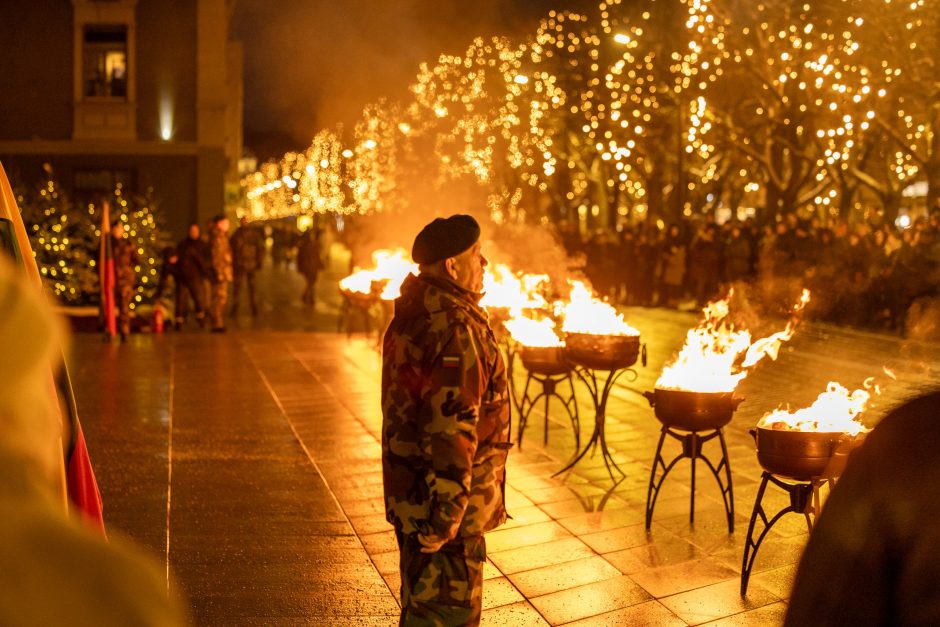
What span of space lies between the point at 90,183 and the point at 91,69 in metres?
2.77

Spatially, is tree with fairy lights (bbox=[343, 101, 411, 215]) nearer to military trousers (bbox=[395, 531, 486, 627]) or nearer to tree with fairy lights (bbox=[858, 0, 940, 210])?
tree with fairy lights (bbox=[858, 0, 940, 210])

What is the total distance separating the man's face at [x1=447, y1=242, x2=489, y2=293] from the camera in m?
3.49

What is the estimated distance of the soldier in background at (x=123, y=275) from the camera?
15273 millimetres

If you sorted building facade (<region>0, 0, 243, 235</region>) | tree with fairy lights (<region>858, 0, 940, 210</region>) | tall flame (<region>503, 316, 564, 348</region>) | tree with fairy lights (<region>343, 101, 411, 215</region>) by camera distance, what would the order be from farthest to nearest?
1. tree with fairy lights (<region>343, 101, 411, 215</region>)
2. building facade (<region>0, 0, 243, 235</region>)
3. tree with fairy lights (<region>858, 0, 940, 210</region>)
4. tall flame (<region>503, 316, 564, 348</region>)

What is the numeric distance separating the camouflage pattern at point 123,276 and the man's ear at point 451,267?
42.2 feet

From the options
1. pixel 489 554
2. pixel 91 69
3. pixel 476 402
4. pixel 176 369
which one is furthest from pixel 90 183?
pixel 476 402

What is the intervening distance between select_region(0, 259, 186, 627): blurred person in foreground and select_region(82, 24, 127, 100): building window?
2499cm

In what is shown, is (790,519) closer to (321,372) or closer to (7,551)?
(7,551)

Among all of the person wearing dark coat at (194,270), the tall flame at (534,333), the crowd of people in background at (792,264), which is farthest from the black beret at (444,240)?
the crowd of people in background at (792,264)

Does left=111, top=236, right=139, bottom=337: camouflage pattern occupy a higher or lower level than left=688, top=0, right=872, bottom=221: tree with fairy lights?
lower

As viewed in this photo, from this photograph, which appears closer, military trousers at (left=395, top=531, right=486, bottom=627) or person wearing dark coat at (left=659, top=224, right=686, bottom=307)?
military trousers at (left=395, top=531, right=486, bottom=627)

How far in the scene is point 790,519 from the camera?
630 centimetres

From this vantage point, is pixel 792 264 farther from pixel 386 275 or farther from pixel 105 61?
pixel 105 61

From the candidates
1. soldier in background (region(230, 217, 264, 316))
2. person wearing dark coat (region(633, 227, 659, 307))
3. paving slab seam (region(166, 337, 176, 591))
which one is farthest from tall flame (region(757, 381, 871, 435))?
person wearing dark coat (region(633, 227, 659, 307))
